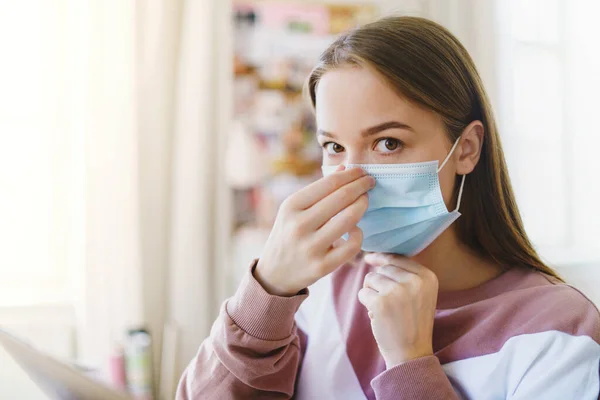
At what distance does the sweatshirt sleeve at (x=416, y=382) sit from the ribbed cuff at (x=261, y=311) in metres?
0.18

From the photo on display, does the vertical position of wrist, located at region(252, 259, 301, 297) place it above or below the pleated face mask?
below

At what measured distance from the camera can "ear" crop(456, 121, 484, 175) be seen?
111 cm

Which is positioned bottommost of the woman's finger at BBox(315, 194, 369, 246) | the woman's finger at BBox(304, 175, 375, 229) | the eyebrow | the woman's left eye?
the woman's finger at BBox(315, 194, 369, 246)

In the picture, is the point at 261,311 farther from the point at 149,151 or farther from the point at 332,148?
the point at 149,151

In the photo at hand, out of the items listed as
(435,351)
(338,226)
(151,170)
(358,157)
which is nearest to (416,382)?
(435,351)

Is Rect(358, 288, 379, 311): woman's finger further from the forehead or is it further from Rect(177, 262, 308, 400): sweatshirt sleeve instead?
the forehead

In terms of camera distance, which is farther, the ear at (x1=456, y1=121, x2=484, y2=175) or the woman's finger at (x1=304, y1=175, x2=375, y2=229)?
the ear at (x1=456, y1=121, x2=484, y2=175)

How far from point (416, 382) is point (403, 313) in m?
0.11

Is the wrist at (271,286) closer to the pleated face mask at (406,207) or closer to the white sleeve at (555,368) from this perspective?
the pleated face mask at (406,207)

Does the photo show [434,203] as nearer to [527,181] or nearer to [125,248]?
[527,181]

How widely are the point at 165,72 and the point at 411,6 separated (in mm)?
986

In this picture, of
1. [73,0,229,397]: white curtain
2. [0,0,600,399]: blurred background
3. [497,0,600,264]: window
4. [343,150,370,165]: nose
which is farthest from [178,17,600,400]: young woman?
[73,0,229,397]: white curtain

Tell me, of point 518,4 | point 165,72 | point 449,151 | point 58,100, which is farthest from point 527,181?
point 58,100

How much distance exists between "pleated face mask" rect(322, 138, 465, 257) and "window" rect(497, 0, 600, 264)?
0.63 meters
